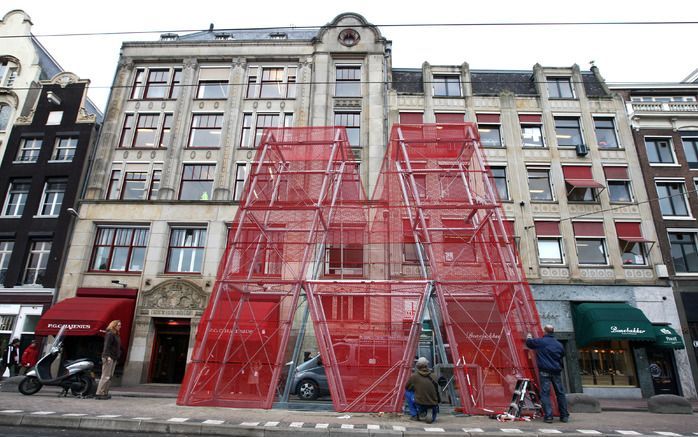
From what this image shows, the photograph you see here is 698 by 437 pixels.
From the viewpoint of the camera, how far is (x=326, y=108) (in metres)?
24.5

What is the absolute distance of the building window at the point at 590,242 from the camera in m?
21.4

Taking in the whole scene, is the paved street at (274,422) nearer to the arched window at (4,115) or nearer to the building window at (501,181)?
the building window at (501,181)

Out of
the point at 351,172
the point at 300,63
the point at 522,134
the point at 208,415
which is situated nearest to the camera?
the point at 208,415

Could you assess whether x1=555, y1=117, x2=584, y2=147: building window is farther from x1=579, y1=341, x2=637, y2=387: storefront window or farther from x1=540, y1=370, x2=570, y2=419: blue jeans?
x1=540, y1=370, x2=570, y2=419: blue jeans

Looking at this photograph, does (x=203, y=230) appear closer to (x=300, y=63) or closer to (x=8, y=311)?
(x=8, y=311)

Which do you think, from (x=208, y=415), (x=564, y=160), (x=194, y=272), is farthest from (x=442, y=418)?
(x=564, y=160)

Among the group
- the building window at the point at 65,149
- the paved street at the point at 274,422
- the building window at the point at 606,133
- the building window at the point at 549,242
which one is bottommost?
the paved street at the point at 274,422

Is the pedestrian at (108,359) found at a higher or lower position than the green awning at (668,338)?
lower

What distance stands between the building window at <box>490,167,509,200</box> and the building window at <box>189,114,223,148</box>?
1641cm

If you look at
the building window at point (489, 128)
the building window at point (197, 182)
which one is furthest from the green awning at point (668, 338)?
the building window at point (197, 182)

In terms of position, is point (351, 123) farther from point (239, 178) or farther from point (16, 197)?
point (16, 197)

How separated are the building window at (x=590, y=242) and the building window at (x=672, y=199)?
3812 millimetres

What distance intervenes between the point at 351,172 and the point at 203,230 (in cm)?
936

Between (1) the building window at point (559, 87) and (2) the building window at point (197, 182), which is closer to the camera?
(2) the building window at point (197, 182)
